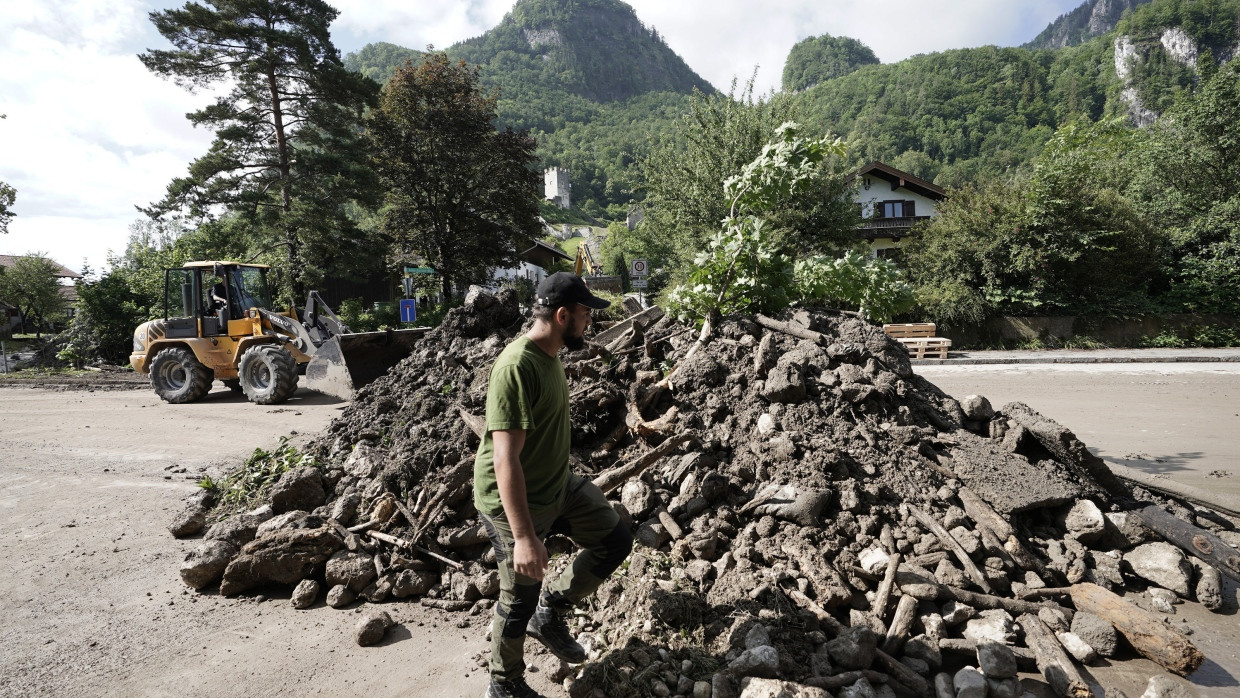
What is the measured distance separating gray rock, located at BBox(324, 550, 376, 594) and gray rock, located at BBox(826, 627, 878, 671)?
303cm

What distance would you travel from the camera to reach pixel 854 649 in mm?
2996

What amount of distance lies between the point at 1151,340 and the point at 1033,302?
3681mm

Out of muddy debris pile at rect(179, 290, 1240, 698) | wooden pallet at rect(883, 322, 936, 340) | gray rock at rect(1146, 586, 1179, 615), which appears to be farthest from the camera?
wooden pallet at rect(883, 322, 936, 340)

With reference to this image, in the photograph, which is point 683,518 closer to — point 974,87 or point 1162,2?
point 974,87

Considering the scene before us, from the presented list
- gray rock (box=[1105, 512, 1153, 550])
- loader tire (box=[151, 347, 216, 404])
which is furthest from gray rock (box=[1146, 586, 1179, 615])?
loader tire (box=[151, 347, 216, 404])

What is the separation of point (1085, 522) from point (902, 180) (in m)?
28.9

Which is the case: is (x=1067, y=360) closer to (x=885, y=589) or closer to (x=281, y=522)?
(x=885, y=589)

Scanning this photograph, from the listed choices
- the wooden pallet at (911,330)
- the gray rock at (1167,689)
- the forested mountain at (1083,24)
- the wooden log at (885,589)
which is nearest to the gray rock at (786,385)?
the wooden log at (885,589)

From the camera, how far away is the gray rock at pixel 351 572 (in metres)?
4.01

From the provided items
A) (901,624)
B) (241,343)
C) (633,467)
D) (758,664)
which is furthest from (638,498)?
(241,343)

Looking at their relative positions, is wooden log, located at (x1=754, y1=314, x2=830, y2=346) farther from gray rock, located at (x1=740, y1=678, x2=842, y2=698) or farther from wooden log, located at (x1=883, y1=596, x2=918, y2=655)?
gray rock, located at (x1=740, y1=678, x2=842, y2=698)

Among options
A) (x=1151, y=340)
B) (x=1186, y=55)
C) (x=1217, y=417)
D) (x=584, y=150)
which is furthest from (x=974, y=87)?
(x=1217, y=417)

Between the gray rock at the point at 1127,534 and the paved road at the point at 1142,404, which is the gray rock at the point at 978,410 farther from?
the paved road at the point at 1142,404

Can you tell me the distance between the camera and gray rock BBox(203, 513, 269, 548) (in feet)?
14.6
